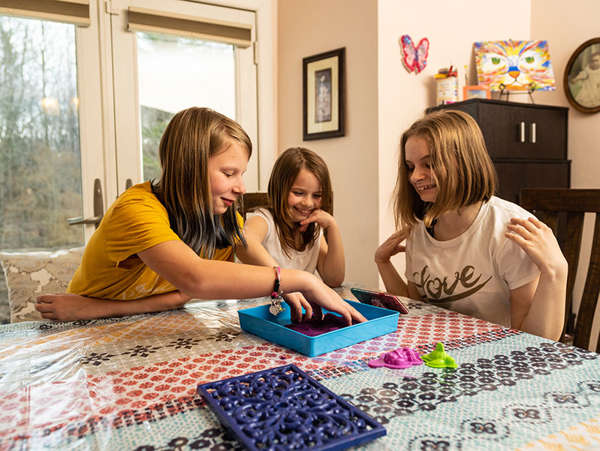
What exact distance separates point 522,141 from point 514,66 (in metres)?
0.52

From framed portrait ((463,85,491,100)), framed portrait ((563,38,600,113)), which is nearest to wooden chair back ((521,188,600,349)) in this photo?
framed portrait ((463,85,491,100))

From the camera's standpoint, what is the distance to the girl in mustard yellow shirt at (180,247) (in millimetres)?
977

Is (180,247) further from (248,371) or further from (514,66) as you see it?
(514,66)

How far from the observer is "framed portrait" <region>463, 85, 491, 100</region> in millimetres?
2643

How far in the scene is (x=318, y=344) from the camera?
82 centimetres

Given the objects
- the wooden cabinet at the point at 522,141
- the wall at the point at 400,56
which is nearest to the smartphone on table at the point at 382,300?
the wall at the point at 400,56

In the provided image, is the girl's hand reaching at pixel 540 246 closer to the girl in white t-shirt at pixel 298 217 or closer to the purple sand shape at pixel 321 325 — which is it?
the purple sand shape at pixel 321 325

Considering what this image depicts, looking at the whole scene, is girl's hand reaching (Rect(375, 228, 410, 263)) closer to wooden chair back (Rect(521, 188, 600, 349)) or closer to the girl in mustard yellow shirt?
wooden chair back (Rect(521, 188, 600, 349))

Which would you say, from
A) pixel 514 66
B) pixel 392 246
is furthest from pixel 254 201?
pixel 514 66

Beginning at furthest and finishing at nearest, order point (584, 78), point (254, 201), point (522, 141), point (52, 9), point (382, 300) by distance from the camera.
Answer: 1. point (584, 78)
2. point (522, 141)
3. point (52, 9)
4. point (254, 201)
5. point (382, 300)

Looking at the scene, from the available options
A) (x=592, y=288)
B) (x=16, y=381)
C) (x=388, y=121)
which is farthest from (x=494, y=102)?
(x=16, y=381)

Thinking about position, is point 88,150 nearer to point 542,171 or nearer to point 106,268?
point 106,268

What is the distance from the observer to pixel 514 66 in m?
2.77

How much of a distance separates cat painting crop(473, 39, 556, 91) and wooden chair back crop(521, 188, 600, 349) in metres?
1.60
